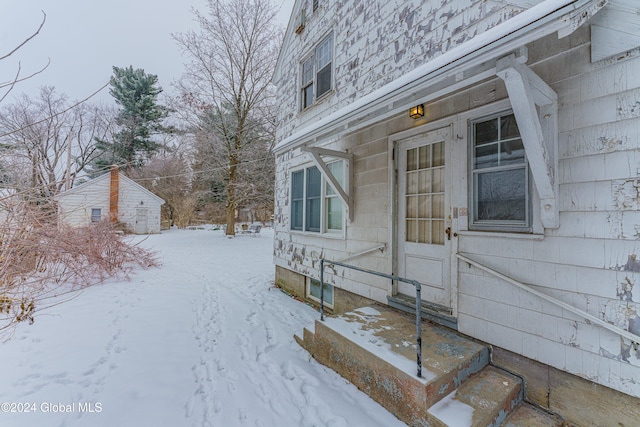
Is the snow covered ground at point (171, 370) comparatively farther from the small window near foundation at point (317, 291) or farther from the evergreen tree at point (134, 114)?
the evergreen tree at point (134, 114)

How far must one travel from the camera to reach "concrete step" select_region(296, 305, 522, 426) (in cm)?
209

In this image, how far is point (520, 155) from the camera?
2.47 metres

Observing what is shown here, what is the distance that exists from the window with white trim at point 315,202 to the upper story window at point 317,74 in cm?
151

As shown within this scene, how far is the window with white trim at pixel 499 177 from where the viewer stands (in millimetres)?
2455

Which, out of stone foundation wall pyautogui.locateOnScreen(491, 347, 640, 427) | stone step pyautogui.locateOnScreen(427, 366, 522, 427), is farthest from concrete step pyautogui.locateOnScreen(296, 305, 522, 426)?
stone foundation wall pyautogui.locateOnScreen(491, 347, 640, 427)

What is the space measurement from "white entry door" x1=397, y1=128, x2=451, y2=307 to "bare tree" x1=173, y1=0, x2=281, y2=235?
13208 millimetres

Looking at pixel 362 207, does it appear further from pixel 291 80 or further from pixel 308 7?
pixel 308 7

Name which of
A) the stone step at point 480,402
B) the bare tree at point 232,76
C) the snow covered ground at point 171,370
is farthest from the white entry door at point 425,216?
the bare tree at point 232,76

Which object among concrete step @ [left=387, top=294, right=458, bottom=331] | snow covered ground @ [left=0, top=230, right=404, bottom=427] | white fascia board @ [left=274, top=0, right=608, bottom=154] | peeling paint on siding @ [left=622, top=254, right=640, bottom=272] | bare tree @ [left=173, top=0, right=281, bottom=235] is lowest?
snow covered ground @ [left=0, top=230, right=404, bottom=427]

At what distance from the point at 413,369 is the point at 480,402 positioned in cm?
52

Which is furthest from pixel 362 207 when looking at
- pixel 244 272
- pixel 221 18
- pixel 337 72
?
pixel 221 18

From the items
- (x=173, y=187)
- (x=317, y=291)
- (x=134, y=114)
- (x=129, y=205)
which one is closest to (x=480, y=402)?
(x=317, y=291)

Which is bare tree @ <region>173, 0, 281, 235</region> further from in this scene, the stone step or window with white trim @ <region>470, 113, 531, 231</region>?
the stone step

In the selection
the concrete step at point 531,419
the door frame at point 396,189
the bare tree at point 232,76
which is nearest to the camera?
the concrete step at point 531,419
